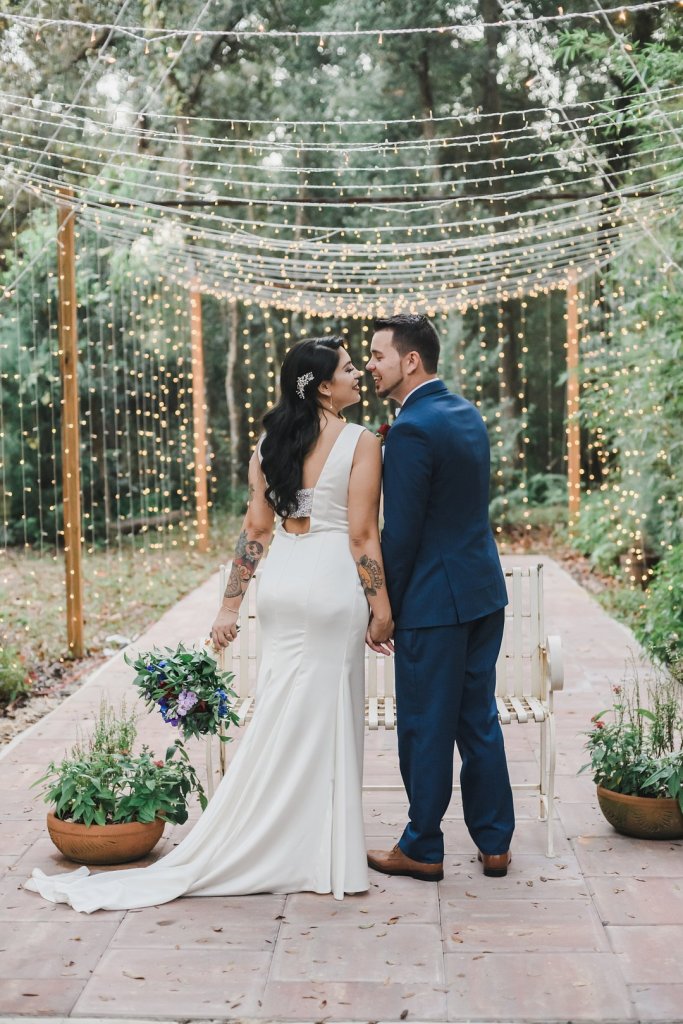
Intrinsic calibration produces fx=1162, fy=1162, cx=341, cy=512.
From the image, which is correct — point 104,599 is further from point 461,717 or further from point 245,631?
point 461,717

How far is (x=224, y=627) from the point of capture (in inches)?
149

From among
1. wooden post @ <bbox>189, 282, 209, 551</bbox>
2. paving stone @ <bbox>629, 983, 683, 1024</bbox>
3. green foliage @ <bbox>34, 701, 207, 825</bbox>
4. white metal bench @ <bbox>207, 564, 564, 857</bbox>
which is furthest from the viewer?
wooden post @ <bbox>189, 282, 209, 551</bbox>

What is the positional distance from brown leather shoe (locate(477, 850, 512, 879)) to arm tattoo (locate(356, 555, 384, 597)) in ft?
2.96

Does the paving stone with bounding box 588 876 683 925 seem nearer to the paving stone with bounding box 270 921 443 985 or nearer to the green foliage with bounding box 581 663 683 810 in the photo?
the green foliage with bounding box 581 663 683 810

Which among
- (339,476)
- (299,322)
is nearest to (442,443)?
(339,476)

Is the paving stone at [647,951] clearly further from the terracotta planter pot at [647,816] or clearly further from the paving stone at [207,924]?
the paving stone at [207,924]

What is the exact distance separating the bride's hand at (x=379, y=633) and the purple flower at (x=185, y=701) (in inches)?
22.2

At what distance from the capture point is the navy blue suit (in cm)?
345

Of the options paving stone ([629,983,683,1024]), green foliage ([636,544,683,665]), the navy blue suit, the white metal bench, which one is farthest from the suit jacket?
green foliage ([636,544,683,665])

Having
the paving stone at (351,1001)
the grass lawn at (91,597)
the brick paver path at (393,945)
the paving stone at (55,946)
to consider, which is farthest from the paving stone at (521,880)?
the grass lawn at (91,597)

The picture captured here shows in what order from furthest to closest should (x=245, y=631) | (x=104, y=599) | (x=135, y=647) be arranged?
(x=104, y=599), (x=135, y=647), (x=245, y=631)

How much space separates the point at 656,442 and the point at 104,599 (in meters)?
4.90

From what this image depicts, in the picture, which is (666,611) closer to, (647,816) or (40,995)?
(647,816)

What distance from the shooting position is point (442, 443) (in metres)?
3.43
